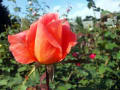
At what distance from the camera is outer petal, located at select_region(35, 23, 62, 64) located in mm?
565

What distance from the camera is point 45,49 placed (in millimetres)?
582

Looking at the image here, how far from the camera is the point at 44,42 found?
0.58 meters

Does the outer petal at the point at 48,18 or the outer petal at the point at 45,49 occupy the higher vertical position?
the outer petal at the point at 48,18

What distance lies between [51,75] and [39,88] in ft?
0.65

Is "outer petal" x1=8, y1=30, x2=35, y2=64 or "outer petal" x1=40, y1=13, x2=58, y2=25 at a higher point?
"outer petal" x1=40, y1=13, x2=58, y2=25

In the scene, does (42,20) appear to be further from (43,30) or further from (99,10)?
(99,10)

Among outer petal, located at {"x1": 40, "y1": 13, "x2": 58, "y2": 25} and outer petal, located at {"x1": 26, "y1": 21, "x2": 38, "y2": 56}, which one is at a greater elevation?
outer petal, located at {"x1": 40, "y1": 13, "x2": 58, "y2": 25}

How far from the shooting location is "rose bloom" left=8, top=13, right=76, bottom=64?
Result: 0.57m

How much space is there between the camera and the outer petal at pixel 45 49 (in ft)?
1.85

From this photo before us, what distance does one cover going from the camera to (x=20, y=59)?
0.58m

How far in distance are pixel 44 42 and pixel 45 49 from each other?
2cm

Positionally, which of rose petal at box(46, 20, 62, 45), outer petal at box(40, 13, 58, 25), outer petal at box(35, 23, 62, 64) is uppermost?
outer petal at box(40, 13, 58, 25)

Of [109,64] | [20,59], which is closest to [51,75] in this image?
[20,59]

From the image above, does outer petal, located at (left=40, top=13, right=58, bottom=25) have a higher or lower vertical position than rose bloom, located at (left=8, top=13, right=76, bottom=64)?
higher
